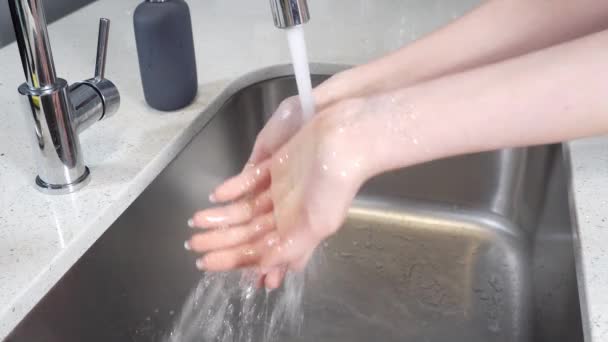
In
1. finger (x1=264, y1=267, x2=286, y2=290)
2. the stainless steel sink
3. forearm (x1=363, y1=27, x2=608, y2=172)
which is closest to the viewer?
forearm (x1=363, y1=27, x2=608, y2=172)

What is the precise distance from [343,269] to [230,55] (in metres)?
0.35

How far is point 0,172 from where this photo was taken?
57 cm

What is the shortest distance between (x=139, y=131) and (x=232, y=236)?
209 millimetres

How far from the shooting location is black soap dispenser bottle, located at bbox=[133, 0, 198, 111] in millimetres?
640

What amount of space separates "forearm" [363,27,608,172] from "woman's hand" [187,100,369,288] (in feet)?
0.08

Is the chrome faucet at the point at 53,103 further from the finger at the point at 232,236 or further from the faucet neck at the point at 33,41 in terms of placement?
the finger at the point at 232,236

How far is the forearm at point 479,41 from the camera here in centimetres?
56

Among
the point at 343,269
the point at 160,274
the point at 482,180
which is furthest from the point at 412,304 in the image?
the point at 160,274

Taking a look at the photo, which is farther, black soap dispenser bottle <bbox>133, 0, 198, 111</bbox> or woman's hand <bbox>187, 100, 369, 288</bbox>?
black soap dispenser bottle <bbox>133, 0, 198, 111</bbox>

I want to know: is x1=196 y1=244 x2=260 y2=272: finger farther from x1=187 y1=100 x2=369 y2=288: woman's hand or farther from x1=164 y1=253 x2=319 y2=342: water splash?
x1=164 y1=253 x2=319 y2=342: water splash

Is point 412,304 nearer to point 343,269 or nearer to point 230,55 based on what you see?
point 343,269

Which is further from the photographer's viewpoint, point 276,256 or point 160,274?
point 160,274

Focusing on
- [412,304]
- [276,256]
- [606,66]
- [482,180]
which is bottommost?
[412,304]

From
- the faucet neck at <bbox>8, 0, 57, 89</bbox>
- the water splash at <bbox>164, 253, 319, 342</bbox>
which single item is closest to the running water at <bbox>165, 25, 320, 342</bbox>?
the water splash at <bbox>164, 253, 319, 342</bbox>
